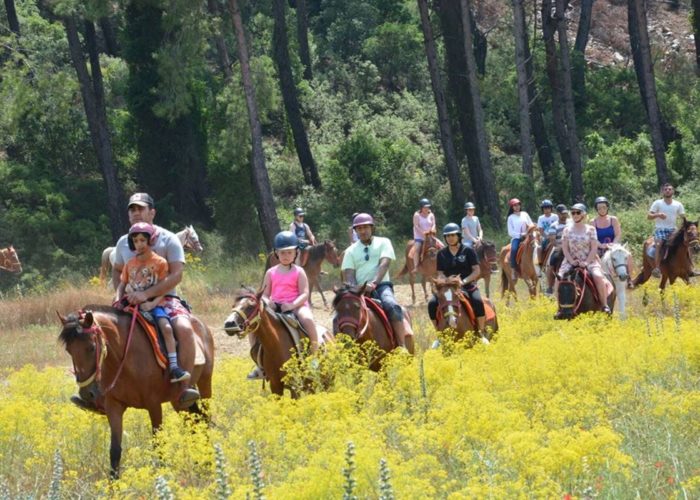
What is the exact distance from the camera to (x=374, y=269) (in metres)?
13.8

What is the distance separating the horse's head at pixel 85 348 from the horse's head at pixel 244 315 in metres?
1.44

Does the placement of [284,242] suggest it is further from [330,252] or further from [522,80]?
[522,80]

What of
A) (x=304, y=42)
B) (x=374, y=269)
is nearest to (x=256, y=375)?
(x=374, y=269)

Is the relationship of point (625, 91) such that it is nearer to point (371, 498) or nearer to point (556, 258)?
point (556, 258)

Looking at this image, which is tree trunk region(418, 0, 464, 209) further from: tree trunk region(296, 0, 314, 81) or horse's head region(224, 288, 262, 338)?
horse's head region(224, 288, 262, 338)

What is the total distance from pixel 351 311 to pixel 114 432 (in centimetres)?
353

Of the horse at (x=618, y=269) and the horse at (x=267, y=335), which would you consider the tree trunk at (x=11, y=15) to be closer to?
the horse at (x=618, y=269)

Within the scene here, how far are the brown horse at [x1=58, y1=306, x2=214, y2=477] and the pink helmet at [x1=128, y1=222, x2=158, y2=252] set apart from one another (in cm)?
71

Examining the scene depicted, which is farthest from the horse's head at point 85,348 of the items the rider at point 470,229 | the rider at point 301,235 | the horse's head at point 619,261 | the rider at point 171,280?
the rider at point 470,229

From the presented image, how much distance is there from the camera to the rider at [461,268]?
15.3 meters

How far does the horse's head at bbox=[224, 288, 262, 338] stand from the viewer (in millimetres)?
11227

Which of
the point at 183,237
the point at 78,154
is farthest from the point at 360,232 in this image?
the point at 78,154

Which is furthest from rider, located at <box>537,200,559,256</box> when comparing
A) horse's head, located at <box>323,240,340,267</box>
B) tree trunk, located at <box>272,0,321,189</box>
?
tree trunk, located at <box>272,0,321,189</box>

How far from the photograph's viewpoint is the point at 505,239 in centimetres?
3344
